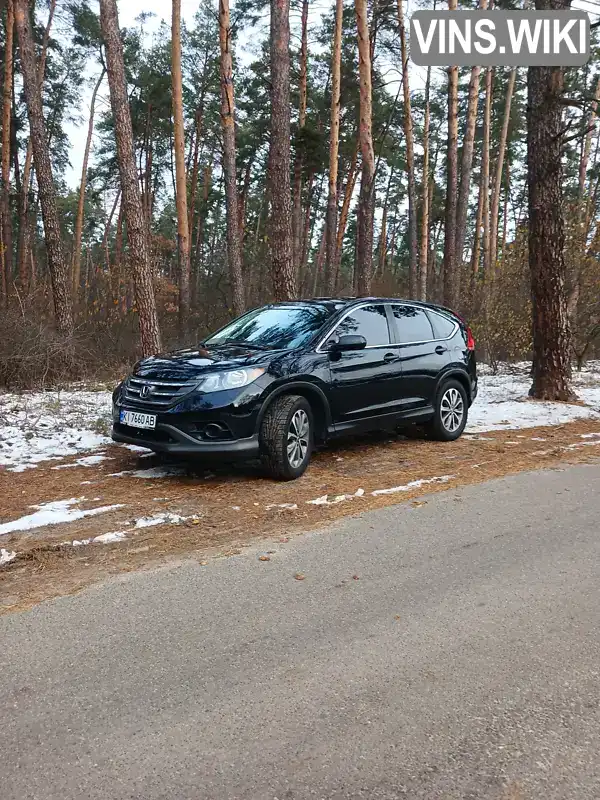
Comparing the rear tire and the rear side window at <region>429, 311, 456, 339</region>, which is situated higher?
the rear side window at <region>429, 311, 456, 339</region>

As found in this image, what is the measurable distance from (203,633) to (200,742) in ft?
2.99

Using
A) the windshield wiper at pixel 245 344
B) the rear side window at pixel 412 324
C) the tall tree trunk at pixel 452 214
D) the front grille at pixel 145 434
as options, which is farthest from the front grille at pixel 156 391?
the tall tree trunk at pixel 452 214

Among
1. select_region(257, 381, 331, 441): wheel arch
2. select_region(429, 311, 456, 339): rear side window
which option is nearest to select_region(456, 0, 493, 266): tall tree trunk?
select_region(429, 311, 456, 339): rear side window

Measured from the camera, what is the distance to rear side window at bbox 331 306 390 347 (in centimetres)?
730

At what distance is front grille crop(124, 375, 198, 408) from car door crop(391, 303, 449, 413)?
288 cm

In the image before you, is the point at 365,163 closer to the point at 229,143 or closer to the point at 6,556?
the point at 229,143

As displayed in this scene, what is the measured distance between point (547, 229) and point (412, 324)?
4.81 m

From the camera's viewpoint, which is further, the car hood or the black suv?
the car hood

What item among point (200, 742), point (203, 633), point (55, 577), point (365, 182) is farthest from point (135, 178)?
point (200, 742)

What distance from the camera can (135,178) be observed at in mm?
12117

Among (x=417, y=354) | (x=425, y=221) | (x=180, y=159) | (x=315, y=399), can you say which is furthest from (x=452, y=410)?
(x=425, y=221)

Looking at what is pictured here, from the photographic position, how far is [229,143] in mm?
18484

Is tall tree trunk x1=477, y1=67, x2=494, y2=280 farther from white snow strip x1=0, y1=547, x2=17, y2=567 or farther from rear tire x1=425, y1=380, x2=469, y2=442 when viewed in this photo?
white snow strip x1=0, y1=547, x2=17, y2=567

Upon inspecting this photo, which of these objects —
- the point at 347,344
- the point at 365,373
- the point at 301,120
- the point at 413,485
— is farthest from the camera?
the point at 301,120
